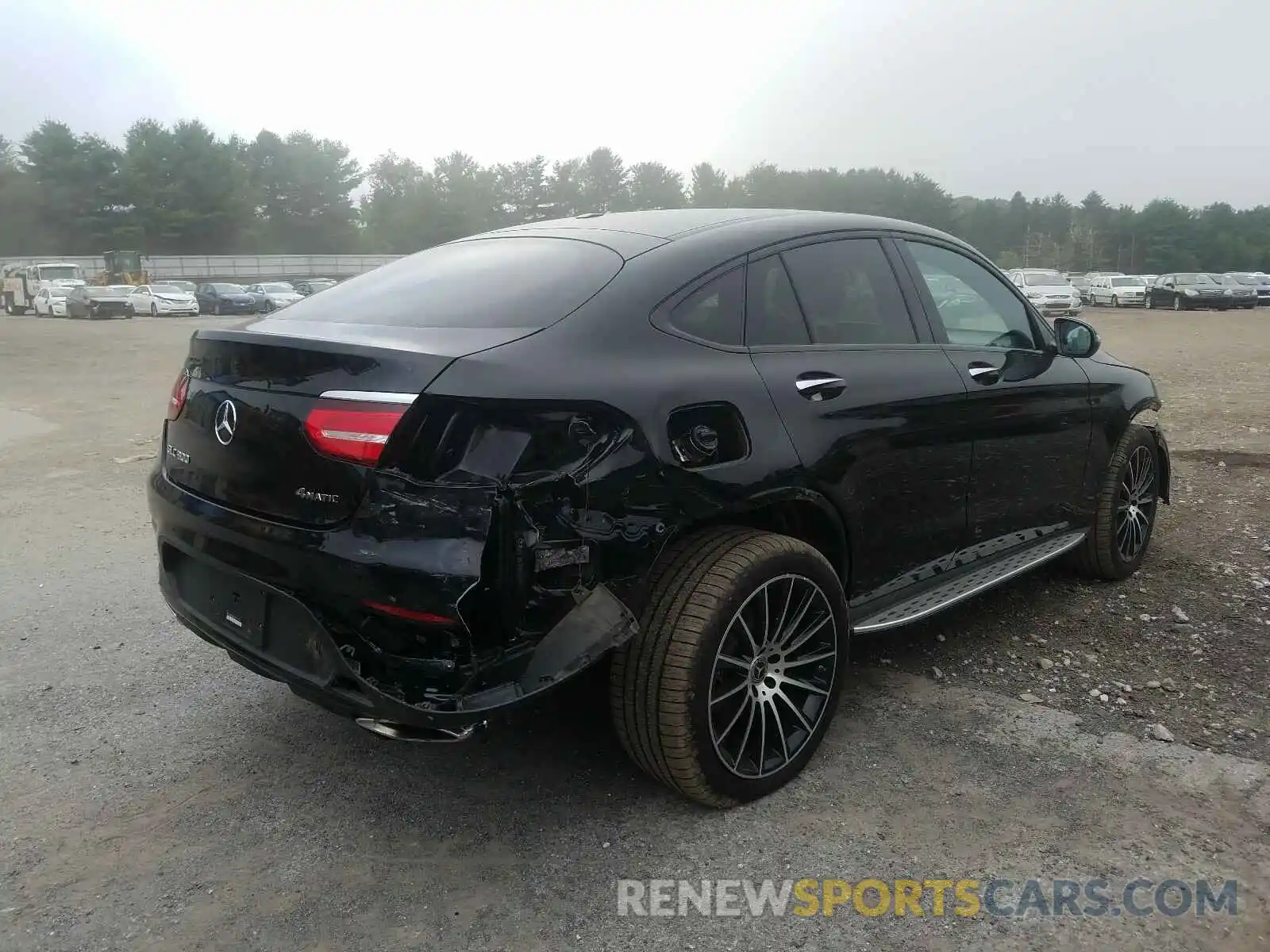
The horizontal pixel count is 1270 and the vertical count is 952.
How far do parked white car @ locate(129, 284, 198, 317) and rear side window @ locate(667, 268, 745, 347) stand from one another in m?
39.4

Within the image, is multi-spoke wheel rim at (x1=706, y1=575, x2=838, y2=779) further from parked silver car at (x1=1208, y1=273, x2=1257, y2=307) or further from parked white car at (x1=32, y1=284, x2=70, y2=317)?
parked silver car at (x1=1208, y1=273, x2=1257, y2=307)

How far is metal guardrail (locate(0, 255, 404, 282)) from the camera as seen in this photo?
61594 millimetres

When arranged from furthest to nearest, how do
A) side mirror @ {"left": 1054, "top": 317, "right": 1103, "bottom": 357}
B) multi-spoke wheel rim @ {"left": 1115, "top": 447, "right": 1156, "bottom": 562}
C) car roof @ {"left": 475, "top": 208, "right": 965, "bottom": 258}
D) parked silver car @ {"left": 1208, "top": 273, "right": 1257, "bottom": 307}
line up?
parked silver car @ {"left": 1208, "top": 273, "right": 1257, "bottom": 307} → multi-spoke wheel rim @ {"left": 1115, "top": 447, "right": 1156, "bottom": 562} → side mirror @ {"left": 1054, "top": 317, "right": 1103, "bottom": 357} → car roof @ {"left": 475, "top": 208, "right": 965, "bottom": 258}

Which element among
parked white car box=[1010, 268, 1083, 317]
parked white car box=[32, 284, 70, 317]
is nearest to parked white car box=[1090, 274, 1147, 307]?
parked white car box=[1010, 268, 1083, 317]

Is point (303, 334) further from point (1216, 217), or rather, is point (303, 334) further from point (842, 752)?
point (1216, 217)

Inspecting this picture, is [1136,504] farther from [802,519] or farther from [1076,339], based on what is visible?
[802,519]

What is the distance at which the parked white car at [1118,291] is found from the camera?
40031 millimetres

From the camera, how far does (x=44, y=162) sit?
235 ft

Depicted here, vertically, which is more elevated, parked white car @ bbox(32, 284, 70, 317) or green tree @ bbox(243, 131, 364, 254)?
green tree @ bbox(243, 131, 364, 254)

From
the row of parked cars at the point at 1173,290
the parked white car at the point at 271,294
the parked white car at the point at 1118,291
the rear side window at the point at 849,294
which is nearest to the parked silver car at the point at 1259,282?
the row of parked cars at the point at 1173,290

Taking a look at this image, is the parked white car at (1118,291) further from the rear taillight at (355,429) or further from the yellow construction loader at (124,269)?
the yellow construction loader at (124,269)

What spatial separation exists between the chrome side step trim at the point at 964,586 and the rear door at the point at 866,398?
78mm

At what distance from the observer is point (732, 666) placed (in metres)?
2.81

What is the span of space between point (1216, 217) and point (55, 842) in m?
108
